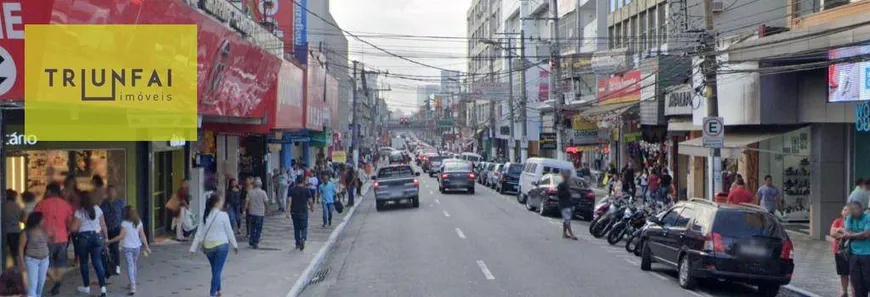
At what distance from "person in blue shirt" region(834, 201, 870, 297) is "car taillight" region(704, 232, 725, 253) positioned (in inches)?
74.7

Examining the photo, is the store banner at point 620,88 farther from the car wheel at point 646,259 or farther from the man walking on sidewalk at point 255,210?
the man walking on sidewalk at point 255,210

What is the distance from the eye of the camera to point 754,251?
14414mm

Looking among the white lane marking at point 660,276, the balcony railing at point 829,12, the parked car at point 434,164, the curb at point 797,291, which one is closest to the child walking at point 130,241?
the white lane marking at point 660,276

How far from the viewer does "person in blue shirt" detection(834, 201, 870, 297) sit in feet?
42.2

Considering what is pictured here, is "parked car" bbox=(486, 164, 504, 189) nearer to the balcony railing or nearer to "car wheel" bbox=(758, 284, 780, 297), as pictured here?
the balcony railing

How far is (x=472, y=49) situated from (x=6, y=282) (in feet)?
368

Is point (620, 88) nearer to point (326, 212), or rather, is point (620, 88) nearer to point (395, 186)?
point (395, 186)

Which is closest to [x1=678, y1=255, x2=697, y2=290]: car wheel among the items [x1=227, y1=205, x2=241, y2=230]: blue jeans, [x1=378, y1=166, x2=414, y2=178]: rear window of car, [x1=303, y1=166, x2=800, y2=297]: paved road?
[x1=303, y1=166, x2=800, y2=297]: paved road

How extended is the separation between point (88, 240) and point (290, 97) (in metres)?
16.0

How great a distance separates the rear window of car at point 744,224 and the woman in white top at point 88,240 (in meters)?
9.38

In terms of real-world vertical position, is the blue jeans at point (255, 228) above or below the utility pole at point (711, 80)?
below

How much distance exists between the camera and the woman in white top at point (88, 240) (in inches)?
537

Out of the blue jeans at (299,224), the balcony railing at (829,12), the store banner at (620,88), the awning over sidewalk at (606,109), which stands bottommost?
the blue jeans at (299,224)
